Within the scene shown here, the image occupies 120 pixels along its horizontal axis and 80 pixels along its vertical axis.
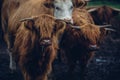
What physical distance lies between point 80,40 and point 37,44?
1575 mm

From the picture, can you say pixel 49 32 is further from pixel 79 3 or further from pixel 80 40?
pixel 79 3

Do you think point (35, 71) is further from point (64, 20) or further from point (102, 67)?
point (102, 67)

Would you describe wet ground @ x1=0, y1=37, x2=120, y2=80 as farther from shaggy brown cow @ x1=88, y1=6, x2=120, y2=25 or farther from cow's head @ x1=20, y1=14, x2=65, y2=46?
cow's head @ x1=20, y1=14, x2=65, y2=46

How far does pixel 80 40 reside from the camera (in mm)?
10555

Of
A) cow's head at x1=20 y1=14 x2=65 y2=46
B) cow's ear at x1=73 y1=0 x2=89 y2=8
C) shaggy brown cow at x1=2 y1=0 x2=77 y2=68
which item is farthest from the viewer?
cow's ear at x1=73 y1=0 x2=89 y2=8

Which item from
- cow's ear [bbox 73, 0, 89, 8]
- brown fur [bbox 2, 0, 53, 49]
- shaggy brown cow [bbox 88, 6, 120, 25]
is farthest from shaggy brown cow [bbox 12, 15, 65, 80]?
shaggy brown cow [bbox 88, 6, 120, 25]

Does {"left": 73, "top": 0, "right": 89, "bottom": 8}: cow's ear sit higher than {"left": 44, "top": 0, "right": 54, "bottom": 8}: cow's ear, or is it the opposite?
{"left": 44, "top": 0, "right": 54, "bottom": 8}: cow's ear

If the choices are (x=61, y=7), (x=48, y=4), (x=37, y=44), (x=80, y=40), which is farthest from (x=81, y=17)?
(x=37, y=44)

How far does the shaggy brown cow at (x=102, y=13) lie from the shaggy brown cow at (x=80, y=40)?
122 cm

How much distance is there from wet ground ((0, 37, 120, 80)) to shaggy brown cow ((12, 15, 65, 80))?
1.43m

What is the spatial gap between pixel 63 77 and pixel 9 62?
189cm

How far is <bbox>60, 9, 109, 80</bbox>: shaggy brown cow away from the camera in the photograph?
10.4m

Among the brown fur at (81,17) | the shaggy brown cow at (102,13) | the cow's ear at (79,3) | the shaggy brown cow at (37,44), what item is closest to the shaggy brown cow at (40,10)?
the brown fur at (81,17)

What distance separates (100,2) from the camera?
20000 mm
